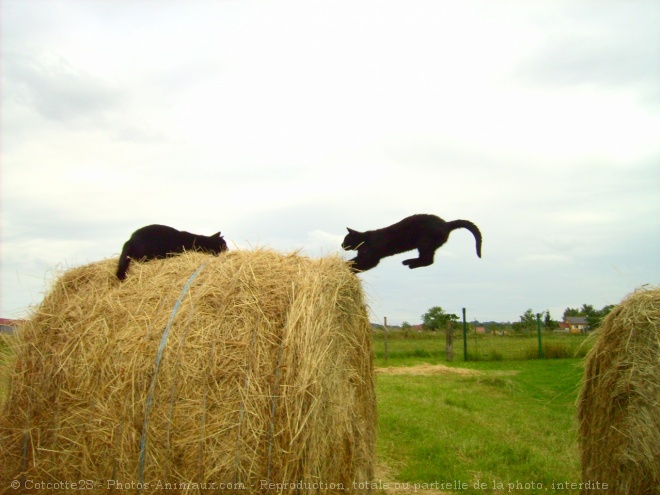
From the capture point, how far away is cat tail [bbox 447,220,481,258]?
26.0 feet

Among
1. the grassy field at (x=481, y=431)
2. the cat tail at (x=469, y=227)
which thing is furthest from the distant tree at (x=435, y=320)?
the cat tail at (x=469, y=227)

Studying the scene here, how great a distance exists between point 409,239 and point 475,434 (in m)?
2.67

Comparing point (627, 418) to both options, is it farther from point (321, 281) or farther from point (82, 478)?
point (82, 478)

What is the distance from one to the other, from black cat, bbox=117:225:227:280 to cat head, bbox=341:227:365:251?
2903 millimetres

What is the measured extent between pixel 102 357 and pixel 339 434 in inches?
65.4

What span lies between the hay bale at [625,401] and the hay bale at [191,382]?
2.35m

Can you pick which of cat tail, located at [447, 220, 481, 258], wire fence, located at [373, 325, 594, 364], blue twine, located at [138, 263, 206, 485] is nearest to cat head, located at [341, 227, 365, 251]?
cat tail, located at [447, 220, 481, 258]

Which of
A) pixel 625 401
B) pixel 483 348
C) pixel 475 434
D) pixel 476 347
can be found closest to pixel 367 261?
pixel 475 434

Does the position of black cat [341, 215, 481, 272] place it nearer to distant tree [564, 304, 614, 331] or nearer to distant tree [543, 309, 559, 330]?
distant tree [564, 304, 614, 331]

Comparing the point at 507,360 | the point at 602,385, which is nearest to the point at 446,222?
the point at 602,385

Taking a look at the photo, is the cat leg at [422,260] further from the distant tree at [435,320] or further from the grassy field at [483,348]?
the distant tree at [435,320]

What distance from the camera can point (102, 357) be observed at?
12.4 ft

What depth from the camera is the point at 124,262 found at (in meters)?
4.52

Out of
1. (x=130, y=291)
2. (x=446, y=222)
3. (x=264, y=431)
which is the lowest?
(x=264, y=431)
